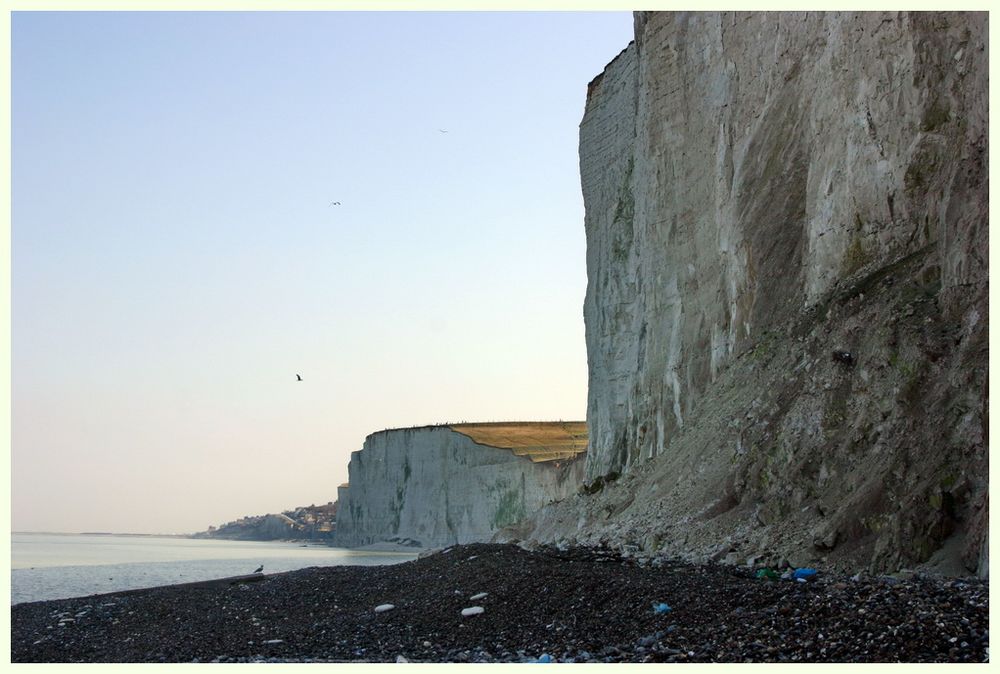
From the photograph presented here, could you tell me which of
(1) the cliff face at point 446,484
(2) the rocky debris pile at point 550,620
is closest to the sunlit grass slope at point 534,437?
(1) the cliff face at point 446,484

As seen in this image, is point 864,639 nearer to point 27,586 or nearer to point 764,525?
point 764,525

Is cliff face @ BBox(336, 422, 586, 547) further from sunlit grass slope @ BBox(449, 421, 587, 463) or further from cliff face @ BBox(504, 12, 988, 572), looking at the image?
cliff face @ BBox(504, 12, 988, 572)

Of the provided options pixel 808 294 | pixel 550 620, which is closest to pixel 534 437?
pixel 808 294

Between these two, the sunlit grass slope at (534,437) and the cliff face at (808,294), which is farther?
the sunlit grass slope at (534,437)

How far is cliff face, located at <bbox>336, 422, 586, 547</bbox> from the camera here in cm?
4703

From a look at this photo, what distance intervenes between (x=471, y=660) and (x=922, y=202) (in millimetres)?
8102

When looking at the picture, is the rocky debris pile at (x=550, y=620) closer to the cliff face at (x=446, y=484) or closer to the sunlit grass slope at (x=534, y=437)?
the cliff face at (x=446, y=484)

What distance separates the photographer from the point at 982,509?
30.8 feet

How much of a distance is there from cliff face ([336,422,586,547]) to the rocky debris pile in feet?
100

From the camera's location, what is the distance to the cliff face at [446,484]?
47031 mm

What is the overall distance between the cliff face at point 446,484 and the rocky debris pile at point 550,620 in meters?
30.6

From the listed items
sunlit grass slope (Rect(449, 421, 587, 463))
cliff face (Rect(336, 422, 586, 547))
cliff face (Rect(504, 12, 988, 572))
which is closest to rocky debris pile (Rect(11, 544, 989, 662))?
cliff face (Rect(504, 12, 988, 572))

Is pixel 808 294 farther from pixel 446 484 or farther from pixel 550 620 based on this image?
pixel 446 484

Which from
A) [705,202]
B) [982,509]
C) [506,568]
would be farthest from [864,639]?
[705,202]
